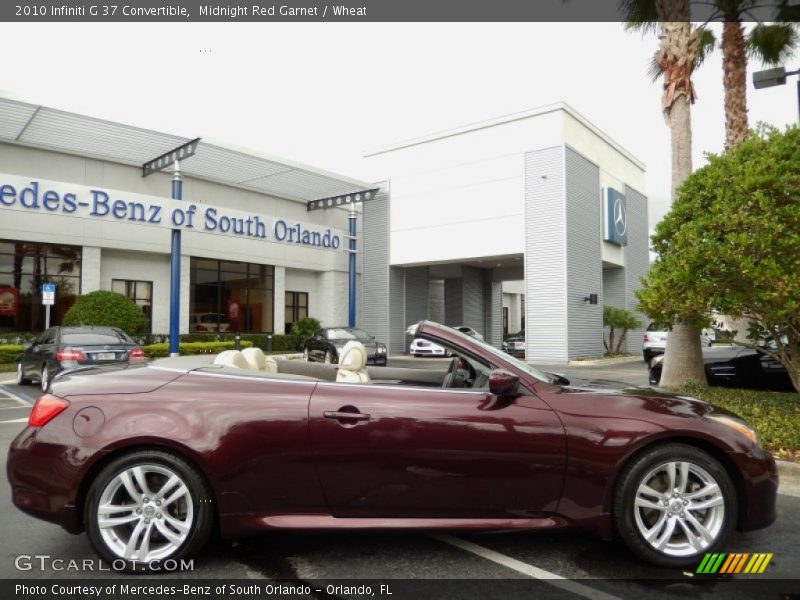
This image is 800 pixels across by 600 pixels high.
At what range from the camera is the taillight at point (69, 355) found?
10.2 metres

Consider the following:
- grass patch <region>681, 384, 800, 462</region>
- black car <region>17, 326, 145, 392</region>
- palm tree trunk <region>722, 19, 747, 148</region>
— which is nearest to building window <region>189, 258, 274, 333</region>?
black car <region>17, 326, 145, 392</region>

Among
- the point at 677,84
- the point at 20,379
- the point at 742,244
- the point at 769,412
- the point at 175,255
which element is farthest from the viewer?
the point at 175,255

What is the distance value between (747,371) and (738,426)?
690cm

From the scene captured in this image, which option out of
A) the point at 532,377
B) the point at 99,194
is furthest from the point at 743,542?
the point at 99,194

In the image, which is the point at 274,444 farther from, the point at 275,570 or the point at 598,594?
the point at 598,594

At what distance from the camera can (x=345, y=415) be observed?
302cm

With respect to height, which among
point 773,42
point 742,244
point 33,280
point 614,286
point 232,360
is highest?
point 773,42

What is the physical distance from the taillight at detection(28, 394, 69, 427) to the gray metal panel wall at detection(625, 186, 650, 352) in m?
27.6

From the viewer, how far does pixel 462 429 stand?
9.86 ft

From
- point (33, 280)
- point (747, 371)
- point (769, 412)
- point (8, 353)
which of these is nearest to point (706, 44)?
point (747, 371)

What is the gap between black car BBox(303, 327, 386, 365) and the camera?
57.1 feet

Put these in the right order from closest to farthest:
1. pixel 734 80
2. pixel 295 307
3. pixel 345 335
Result: pixel 734 80, pixel 345 335, pixel 295 307

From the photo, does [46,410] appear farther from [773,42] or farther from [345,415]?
[773,42]

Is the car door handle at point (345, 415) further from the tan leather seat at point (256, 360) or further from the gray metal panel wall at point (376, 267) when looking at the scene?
the gray metal panel wall at point (376, 267)
